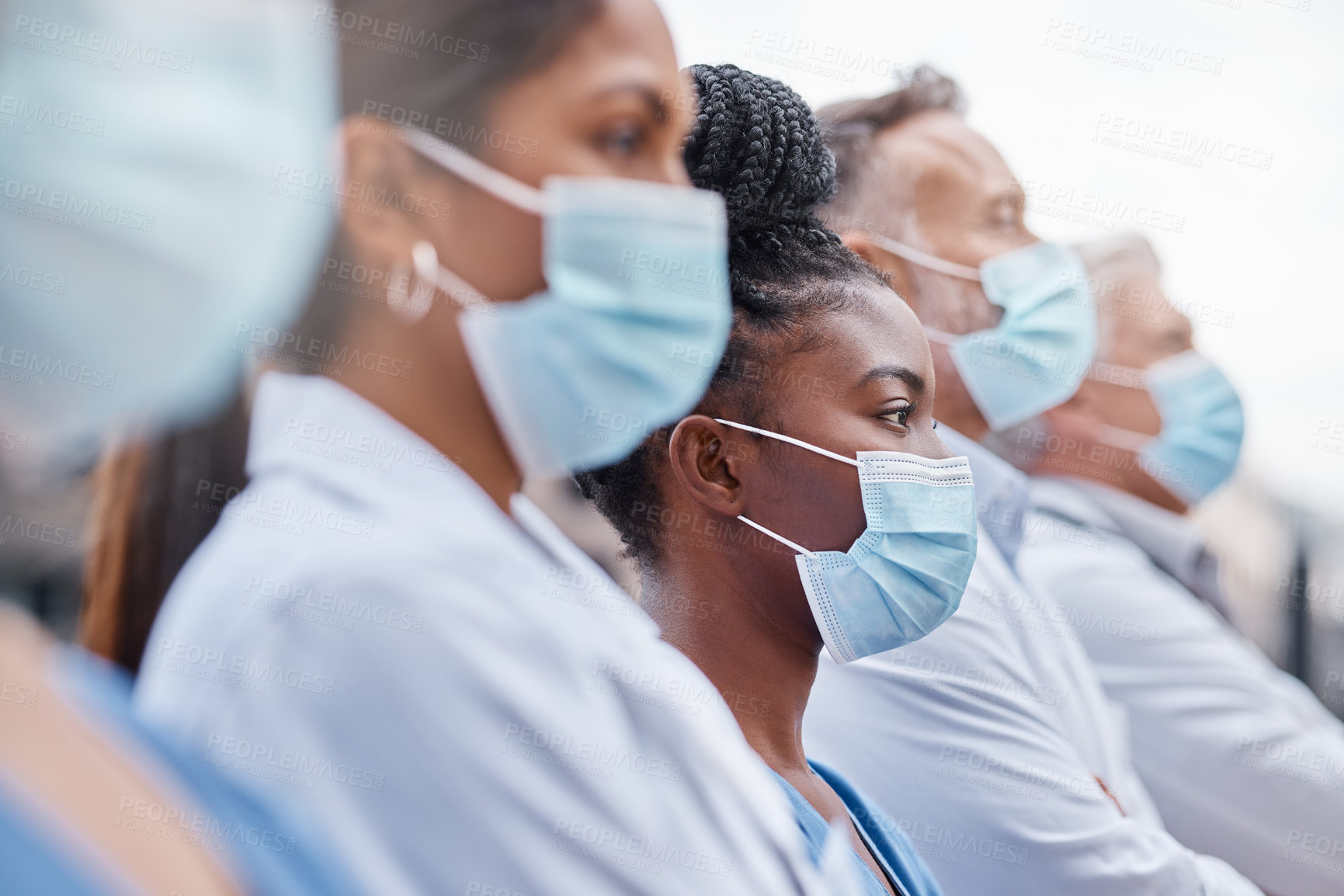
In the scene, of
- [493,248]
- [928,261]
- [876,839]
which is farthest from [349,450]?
[928,261]

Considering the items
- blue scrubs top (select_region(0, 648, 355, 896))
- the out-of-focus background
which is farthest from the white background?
blue scrubs top (select_region(0, 648, 355, 896))

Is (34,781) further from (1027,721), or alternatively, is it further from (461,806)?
(1027,721)

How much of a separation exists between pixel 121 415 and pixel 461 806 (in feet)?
1.46

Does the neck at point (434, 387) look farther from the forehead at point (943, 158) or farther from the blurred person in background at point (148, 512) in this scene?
the forehead at point (943, 158)

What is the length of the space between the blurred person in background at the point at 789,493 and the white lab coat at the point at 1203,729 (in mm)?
555

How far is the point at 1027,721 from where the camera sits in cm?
137

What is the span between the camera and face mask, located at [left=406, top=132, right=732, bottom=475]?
37.8 inches

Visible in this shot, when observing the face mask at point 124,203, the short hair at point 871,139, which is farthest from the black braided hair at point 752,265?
the face mask at point 124,203

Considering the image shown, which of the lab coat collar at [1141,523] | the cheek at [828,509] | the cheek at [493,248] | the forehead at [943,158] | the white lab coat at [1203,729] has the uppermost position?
the forehead at [943,158]

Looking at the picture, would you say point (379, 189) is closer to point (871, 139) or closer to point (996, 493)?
point (871, 139)

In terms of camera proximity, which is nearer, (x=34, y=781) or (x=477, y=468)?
(x=34, y=781)

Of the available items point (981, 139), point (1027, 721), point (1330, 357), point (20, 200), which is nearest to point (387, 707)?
point (20, 200)

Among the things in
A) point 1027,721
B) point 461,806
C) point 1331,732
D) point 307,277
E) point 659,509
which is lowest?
point 1331,732

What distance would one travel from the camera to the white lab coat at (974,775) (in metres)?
1.31
